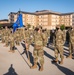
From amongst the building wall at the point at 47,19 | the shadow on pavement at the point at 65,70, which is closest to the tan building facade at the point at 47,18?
the building wall at the point at 47,19

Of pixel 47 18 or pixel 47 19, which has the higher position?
pixel 47 18

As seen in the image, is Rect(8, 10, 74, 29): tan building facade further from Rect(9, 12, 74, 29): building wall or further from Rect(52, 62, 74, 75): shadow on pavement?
Rect(52, 62, 74, 75): shadow on pavement

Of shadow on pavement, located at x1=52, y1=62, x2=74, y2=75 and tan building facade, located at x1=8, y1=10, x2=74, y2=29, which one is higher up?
tan building facade, located at x1=8, y1=10, x2=74, y2=29

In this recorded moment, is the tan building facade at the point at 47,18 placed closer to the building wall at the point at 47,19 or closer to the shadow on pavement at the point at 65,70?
the building wall at the point at 47,19

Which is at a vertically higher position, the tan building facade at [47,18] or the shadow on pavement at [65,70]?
the tan building facade at [47,18]

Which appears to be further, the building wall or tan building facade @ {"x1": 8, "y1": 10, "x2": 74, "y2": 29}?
tan building facade @ {"x1": 8, "y1": 10, "x2": 74, "y2": 29}

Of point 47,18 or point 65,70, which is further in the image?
point 47,18

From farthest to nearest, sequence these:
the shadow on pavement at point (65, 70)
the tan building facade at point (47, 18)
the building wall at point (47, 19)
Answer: the tan building facade at point (47, 18), the building wall at point (47, 19), the shadow on pavement at point (65, 70)

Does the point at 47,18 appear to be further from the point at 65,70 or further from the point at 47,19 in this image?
the point at 65,70

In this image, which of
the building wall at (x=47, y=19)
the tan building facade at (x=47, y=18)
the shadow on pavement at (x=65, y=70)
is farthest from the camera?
the tan building facade at (x=47, y=18)

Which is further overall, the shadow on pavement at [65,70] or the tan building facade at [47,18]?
the tan building facade at [47,18]

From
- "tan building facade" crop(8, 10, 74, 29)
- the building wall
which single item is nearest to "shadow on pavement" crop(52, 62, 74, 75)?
the building wall

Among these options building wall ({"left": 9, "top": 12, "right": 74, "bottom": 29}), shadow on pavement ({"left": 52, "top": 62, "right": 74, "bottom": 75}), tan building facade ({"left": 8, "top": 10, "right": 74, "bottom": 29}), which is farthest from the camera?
tan building facade ({"left": 8, "top": 10, "right": 74, "bottom": 29})

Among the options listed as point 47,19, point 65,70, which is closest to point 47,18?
point 47,19
